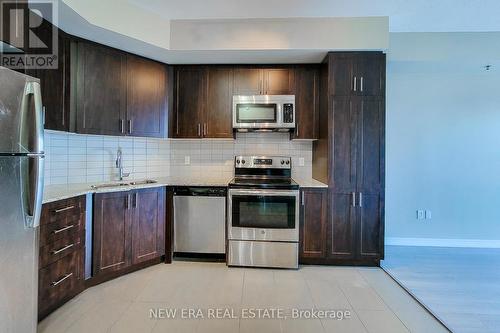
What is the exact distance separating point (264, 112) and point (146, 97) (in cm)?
139

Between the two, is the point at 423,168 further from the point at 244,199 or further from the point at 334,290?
the point at 244,199

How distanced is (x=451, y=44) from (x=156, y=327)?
416 cm

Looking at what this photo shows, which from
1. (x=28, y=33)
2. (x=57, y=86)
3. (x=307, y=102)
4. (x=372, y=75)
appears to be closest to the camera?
(x=28, y=33)

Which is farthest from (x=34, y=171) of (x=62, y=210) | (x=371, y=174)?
(x=371, y=174)

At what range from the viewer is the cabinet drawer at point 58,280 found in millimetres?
1901

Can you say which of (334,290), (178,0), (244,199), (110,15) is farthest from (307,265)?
(110,15)

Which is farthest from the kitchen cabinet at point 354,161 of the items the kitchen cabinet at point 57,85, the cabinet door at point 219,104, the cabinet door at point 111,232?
the kitchen cabinet at point 57,85

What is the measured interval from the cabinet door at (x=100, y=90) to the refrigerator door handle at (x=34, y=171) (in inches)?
44.5

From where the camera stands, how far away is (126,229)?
2.65 metres

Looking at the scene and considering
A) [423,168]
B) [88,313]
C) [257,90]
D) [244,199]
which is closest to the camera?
[88,313]

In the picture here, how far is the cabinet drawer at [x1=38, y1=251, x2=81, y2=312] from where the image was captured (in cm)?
190

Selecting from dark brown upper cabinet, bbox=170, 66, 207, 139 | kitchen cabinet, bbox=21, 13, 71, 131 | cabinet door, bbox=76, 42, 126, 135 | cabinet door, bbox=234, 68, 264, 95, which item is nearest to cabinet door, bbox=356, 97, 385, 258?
cabinet door, bbox=234, 68, 264, 95

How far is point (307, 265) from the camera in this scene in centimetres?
295

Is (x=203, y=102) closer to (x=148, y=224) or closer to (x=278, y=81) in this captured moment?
(x=278, y=81)
